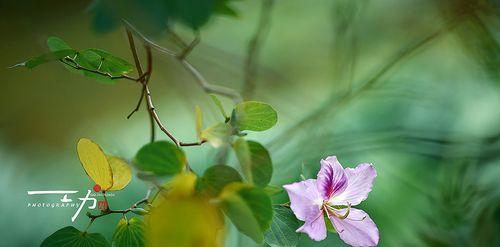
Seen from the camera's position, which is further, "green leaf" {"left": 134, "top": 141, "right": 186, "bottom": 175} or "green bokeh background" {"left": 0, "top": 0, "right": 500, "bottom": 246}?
"green bokeh background" {"left": 0, "top": 0, "right": 500, "bottom": 246}

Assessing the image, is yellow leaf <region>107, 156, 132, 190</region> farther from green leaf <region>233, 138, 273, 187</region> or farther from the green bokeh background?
the green bokeh background

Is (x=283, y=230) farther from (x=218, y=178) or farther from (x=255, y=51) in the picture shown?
(x=255, y=51)

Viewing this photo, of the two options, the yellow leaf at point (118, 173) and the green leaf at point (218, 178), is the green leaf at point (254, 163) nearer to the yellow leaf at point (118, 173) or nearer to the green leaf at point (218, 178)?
the green leaf at point (218, 178)

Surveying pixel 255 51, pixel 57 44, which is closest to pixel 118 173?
pixel 57 44

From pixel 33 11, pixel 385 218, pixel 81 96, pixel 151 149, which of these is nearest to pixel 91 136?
pixel 81 96

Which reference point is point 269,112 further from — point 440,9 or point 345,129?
→ point 440,9

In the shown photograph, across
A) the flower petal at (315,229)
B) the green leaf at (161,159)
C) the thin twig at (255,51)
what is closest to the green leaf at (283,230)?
the flower petal at (315,229)

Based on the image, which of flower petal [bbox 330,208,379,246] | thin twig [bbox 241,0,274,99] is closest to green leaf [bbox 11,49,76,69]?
flower petal [bbox 330,208,379,246]
